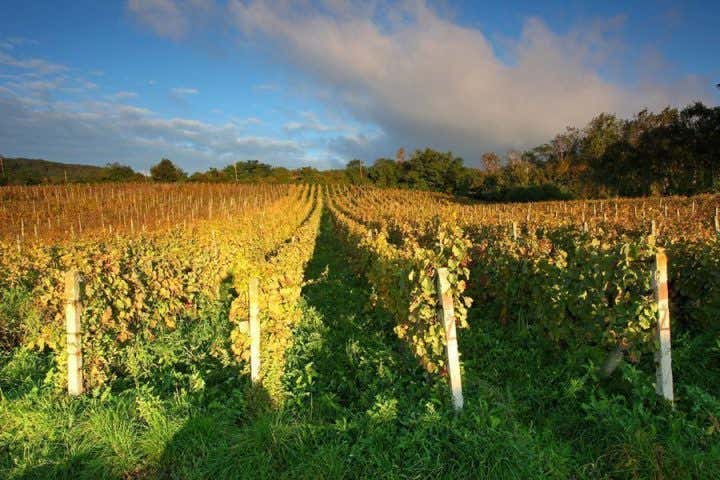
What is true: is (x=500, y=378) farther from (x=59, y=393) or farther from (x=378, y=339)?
(x=59, y=393)

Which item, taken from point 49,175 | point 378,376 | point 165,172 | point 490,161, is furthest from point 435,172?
point 378,376

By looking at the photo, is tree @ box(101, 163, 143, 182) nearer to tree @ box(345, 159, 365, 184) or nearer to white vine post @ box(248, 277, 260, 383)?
tree @ box(345, 159, 365, 184)

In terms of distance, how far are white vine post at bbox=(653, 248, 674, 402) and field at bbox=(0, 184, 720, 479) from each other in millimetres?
91

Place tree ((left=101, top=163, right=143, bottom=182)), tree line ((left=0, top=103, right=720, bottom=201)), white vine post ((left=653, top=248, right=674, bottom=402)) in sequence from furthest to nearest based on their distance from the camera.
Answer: tree ((left=101, top=163, right=143, bottom=182)) → tree line ((left=0, top=103, right=720, bottom=201)) → white vine post ((left=653, top=248, right=674, bottom=402))

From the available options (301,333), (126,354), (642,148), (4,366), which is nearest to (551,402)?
(301,333)

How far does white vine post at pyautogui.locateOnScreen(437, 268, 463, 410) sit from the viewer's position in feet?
12.5

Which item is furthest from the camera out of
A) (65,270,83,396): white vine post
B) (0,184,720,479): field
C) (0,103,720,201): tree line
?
(0,103,720,201): tree line

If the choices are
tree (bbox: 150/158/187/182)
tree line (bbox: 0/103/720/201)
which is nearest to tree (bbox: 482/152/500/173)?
tree line (bbox: 0/103/720/201)

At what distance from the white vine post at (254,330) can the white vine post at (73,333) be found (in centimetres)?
192

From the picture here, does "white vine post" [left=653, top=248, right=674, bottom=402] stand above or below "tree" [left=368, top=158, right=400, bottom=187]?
below

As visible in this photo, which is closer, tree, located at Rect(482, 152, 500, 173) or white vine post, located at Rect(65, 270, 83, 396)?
white vine post, located at Rect(65, 270, 83, 396)

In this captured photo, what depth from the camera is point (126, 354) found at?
507cm

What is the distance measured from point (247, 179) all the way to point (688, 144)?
77.5m

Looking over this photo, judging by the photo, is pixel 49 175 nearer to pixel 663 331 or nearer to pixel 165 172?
pixel 165 172
